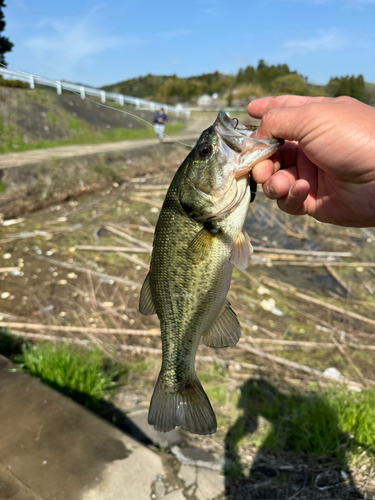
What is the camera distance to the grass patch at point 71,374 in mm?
4069

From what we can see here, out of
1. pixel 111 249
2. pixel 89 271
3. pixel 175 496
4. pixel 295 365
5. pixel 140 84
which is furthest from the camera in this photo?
pixel 140 84

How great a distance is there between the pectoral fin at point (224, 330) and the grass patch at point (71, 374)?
235 cm

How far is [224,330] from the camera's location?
2.29m

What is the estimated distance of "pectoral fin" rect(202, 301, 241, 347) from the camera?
7.40ft

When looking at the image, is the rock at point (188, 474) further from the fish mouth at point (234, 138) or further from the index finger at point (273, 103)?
the index finger at point (273, 103)

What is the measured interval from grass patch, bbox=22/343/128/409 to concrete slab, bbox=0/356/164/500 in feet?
1.12

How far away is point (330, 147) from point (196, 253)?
1008mm

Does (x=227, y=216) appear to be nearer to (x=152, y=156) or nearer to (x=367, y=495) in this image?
(x=367, y=495)

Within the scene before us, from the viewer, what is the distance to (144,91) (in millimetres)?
55062

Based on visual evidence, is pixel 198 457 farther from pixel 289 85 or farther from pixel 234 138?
pixel 289 85

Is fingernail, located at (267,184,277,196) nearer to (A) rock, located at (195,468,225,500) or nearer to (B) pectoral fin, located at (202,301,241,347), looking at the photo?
(B) pectoral fin, located at (202,301,241,347)

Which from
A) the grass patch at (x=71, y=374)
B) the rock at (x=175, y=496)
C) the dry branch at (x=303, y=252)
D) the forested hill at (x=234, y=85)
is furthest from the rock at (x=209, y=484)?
the forested hill at (x=234, y=85)

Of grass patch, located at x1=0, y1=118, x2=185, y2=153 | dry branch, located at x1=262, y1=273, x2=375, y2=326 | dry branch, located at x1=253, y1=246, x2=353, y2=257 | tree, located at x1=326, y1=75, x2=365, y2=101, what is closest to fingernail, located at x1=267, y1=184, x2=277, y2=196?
dry branch, located at x1=262, y1=273, x2=375, y2=326

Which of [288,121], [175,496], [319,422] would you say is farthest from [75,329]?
[288,121]
